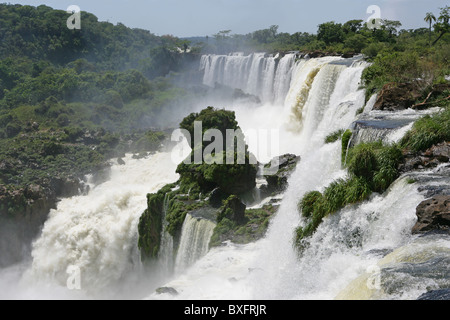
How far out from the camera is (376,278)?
262 inches

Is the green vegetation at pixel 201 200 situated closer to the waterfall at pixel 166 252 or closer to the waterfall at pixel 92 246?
the waterfall at pixel 166 252

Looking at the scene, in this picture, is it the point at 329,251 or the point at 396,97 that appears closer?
the point at 329,251

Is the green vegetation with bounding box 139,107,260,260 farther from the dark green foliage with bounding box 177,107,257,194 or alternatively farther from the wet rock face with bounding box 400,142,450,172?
the wet rock face with bounding box 400,142,450,172


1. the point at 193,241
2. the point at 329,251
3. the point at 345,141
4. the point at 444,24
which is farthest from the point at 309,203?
the point at 444,24

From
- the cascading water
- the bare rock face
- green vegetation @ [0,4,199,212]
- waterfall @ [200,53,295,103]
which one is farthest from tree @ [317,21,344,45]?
the bare rock face

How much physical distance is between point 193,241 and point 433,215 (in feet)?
31.2

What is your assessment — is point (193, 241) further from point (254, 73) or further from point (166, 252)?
point (254, 73)

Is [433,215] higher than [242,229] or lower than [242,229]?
higher

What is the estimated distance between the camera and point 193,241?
1579 cm

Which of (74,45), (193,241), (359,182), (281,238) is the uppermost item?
(74,45)

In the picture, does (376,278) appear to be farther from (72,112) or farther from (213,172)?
(72,112)

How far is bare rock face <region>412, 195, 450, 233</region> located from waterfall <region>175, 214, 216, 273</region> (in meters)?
8.39
